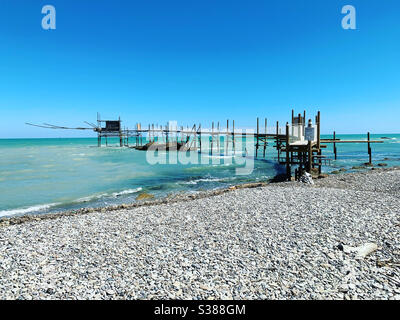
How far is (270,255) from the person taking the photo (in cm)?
567

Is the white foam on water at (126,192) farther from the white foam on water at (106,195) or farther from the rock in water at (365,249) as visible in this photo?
the rock in water at (365,249)

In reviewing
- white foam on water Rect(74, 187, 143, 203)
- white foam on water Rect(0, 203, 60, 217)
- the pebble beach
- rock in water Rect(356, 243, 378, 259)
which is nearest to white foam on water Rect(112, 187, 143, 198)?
white foam on water Rect(74, 187, 143, 203)

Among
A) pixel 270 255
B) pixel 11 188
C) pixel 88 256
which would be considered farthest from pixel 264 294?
pixel 11 188

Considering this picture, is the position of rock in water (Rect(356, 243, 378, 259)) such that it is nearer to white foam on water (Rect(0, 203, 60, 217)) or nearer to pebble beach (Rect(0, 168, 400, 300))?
pebble beach (Rect(0, 168, 400, 300))

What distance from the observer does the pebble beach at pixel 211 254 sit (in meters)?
4.49

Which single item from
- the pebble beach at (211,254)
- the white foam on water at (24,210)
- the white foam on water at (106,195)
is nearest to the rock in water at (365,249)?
the pebble beach at (211,254)

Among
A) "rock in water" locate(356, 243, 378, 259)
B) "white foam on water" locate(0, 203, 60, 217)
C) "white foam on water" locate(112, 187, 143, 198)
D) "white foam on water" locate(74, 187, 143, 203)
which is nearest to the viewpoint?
"rock in water" locate(356, 243, 378, 259)

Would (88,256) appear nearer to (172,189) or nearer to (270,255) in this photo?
(270,255)

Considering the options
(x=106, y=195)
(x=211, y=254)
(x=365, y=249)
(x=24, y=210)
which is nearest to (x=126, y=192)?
(x=106, y=195)

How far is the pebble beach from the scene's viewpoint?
4.49 meters

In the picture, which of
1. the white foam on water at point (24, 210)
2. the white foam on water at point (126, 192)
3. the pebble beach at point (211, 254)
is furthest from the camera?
the white foam on water at point (126, 192)

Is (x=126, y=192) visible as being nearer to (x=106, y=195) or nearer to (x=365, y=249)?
(x=106, y=195)

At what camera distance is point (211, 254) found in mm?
5820
